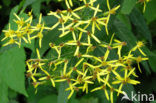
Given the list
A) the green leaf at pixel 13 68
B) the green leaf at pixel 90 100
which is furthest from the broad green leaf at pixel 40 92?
the green leaf at pixel 13 68

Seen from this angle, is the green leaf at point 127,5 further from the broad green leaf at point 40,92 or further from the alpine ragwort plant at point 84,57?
the broad green leaf at point 40,92

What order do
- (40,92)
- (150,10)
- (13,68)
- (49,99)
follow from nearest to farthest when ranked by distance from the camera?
1. (13,68)
2. (150,10)
3. (49,99)
4. (40,92)

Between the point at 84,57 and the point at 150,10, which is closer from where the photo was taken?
the point at 84,57

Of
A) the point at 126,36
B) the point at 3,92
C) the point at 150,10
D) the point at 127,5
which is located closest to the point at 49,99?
the point at 3,92

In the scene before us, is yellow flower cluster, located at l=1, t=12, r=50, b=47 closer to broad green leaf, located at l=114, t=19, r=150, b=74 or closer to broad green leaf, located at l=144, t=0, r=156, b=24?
broad green leaf, located at l=114, t=19, r=150, b=74

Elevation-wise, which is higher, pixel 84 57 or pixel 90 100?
pixel 84 57

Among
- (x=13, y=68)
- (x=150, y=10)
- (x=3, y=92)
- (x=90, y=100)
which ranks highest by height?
(x=150, y=10)

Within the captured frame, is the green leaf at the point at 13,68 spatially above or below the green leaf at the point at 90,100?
above

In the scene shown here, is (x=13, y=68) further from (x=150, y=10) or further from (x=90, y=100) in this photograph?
(x=150, y=10)

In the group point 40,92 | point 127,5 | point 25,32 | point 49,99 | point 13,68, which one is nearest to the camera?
point 127,5

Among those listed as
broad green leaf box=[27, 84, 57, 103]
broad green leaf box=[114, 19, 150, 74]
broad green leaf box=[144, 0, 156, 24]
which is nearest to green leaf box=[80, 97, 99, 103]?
broad green leaf box=[27, 84, 57, 103]
